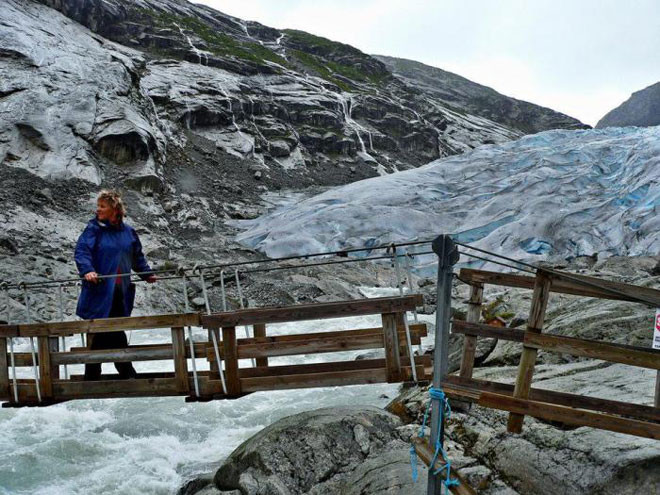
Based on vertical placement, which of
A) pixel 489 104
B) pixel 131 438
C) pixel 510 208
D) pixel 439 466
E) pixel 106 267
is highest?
pixel 489 104

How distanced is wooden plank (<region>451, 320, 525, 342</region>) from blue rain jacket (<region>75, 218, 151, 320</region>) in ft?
13.0

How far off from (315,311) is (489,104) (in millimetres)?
113451

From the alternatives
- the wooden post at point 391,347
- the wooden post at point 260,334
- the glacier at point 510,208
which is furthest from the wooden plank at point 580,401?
the glacier at point 510,208

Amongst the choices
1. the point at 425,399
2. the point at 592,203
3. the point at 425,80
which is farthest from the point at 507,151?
the point at 425,80

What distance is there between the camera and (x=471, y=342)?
6074 millimetres

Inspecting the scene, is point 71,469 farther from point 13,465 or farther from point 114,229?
point 114,229

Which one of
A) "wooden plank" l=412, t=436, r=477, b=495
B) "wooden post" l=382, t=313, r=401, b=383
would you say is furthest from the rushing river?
"wooden plank" l=412, t=436, r=477, b=495

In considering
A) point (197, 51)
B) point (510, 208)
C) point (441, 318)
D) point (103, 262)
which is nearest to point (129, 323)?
point (103, 262)

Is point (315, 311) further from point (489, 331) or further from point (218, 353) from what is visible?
point (489, 331)

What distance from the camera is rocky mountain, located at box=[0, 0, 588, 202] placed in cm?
3341

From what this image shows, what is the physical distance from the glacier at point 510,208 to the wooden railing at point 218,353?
23325 mm

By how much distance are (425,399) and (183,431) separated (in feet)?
17.4

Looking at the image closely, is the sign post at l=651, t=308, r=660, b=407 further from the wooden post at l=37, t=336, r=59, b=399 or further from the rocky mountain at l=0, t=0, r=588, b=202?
the rocky mountain at l=0, t=0, r=588, b=202

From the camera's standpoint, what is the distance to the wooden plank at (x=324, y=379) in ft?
19.8
